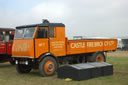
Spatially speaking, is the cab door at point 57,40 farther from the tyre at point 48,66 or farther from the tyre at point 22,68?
the tyre at point 22,68

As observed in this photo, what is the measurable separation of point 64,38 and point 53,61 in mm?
1501

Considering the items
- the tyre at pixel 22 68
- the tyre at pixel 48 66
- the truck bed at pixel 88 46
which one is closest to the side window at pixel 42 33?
the tyre at pixel 48 66

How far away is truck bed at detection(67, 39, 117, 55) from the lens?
11992 mm

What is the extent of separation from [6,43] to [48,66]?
543 cm

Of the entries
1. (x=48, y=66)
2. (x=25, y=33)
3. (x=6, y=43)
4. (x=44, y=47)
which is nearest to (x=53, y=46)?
(x=44, y=47)

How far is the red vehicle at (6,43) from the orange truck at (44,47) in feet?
10.3

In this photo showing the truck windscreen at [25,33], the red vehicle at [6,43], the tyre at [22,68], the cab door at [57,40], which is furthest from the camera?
the red vehicle at [6,43]

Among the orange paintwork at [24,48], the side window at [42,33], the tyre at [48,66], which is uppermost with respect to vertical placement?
the side window at [42,33]

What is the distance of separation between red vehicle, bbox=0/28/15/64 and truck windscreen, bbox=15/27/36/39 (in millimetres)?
3476

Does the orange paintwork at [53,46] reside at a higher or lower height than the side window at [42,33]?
lower

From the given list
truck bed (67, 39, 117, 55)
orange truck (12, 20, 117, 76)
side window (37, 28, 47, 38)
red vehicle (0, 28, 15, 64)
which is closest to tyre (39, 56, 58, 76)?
orange truck (12, 20, 117, 76)

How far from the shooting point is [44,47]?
10672 millimetres

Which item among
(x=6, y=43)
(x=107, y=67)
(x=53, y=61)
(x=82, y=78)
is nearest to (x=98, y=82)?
(x=82, y=78)

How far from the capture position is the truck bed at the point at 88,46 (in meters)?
12.0
